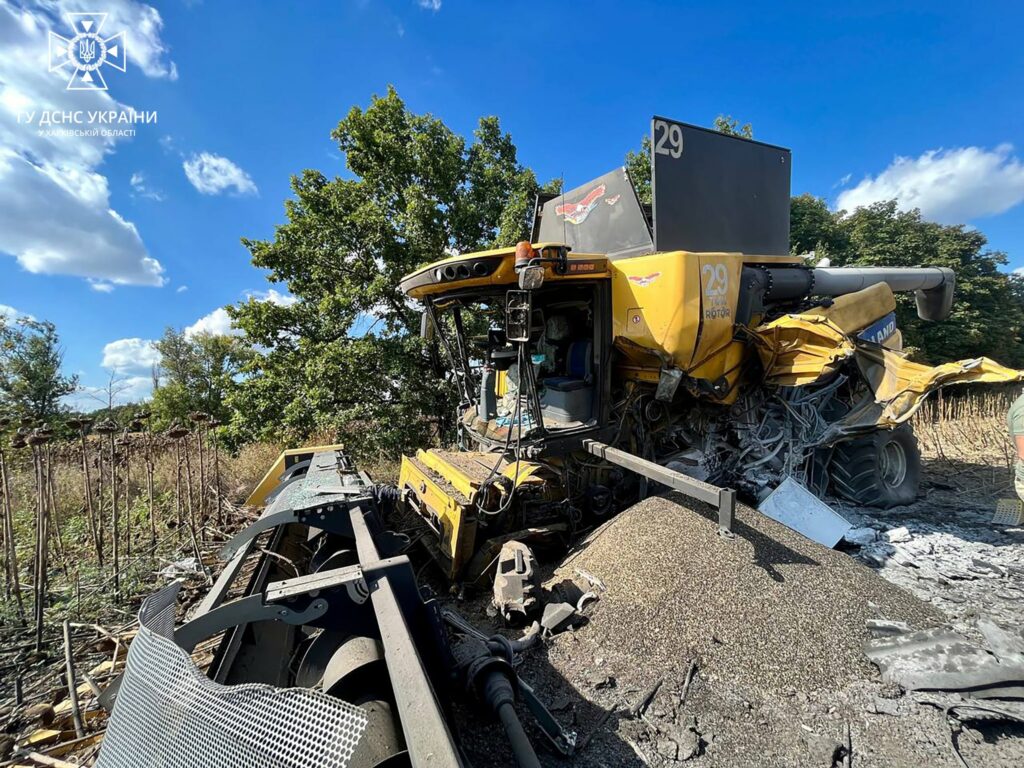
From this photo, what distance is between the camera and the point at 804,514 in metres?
4.00

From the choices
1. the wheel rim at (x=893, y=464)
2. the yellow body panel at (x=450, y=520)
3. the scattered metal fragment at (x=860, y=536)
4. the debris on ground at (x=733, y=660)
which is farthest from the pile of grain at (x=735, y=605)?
the wheel rim at (x=893, y=464)

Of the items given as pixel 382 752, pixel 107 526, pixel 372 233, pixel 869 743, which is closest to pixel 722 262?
pixel 869 743

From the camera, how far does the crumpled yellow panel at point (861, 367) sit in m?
3.95

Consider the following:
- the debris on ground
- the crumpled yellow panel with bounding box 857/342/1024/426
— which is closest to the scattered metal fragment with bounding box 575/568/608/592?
the debris on ground

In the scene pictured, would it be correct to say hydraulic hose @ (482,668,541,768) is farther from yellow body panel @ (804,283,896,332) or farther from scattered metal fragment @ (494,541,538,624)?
yellow body panel @ (804,283,896,332)

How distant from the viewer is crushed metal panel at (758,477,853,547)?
3.90 metres

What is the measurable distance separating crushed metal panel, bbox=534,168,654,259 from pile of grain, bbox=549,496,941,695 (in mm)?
2775

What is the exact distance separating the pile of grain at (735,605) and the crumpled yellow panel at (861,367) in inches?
69.9

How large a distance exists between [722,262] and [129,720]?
4.80 metres

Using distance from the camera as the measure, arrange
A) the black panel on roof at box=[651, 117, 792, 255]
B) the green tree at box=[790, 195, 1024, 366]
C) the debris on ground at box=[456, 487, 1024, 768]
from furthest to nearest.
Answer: the green tree at box=[790, 195, 1024, 366] → the black panel on roof at box=[651, 117, 792, 255] → the debris on ground at box=[456, 487, 1024, 768]

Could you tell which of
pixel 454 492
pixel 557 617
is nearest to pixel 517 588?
pixel 557 617

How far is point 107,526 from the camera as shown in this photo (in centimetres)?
550

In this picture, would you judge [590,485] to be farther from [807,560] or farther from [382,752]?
[382,752]

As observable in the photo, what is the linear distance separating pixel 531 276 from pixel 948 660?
309 cm
